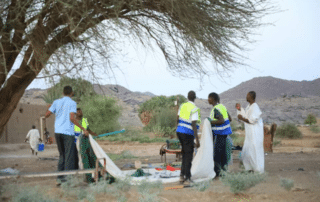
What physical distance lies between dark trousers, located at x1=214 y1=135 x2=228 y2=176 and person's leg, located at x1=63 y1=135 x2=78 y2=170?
292 cm

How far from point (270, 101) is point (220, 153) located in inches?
2465

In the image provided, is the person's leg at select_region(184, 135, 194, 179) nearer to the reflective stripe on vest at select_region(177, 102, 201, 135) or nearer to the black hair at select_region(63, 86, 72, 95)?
the reflective stripe on vest at select_region(177, 102, 201, 135)

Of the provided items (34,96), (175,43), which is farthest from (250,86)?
(175,43)

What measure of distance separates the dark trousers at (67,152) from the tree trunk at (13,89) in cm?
196

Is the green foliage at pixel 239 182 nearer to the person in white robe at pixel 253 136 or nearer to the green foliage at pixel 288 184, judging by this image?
the green foliage at pixel 288 184

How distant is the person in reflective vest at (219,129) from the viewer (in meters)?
7.98

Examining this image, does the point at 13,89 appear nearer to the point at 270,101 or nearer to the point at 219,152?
the point at 219,152

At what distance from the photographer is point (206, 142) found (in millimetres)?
8141

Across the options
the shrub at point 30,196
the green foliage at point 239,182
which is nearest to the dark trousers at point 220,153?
the green foliage at point 239,182

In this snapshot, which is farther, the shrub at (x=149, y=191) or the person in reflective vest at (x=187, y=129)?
the person in reflective vest at (x=187, y=129)

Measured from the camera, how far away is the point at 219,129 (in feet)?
26.6

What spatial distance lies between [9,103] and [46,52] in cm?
176

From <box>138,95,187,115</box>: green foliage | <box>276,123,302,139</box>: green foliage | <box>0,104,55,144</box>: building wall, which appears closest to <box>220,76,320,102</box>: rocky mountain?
<box>138,95,187,115</box>: green foliage

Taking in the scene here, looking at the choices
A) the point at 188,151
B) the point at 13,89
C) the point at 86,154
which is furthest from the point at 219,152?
the point at 13,89
